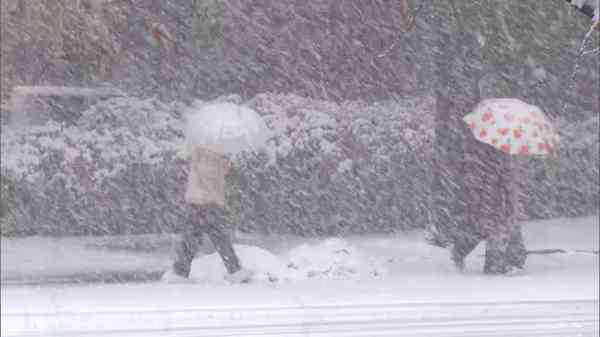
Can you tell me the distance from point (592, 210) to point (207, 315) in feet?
19.7

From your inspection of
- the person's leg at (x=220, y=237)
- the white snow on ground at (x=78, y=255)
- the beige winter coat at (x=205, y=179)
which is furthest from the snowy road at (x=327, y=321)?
the white snow on ground at (x=78, y=255)

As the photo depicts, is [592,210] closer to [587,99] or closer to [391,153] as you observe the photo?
[587,99]

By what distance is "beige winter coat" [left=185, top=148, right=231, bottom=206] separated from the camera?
6742 millimetres

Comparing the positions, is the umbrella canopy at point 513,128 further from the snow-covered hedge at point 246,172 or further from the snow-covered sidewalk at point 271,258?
the snow-covered hedge at point 246,172

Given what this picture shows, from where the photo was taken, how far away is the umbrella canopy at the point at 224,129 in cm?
667

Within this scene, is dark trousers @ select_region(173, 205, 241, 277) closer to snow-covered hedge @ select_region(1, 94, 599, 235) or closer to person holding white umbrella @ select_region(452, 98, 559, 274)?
snow-covered hedge @ select_region(1, 94, 599, 235)

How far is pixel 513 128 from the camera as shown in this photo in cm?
714

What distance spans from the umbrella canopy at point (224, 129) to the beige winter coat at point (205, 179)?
0.07 meters

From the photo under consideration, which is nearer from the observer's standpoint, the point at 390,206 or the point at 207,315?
the point at 207,315

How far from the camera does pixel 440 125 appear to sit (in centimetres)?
912

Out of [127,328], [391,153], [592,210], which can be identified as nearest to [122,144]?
[391,153]

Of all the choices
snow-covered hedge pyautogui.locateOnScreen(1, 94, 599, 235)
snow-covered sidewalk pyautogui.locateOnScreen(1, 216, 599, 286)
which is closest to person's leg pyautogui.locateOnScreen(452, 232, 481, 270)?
snow-covered sidewalk pyautogui.locateOnScreen(1, 216, 599, 286)

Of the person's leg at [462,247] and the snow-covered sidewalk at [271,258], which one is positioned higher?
the person's leg at [462,247]

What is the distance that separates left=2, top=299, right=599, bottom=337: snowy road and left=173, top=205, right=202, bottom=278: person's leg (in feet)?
3.18
